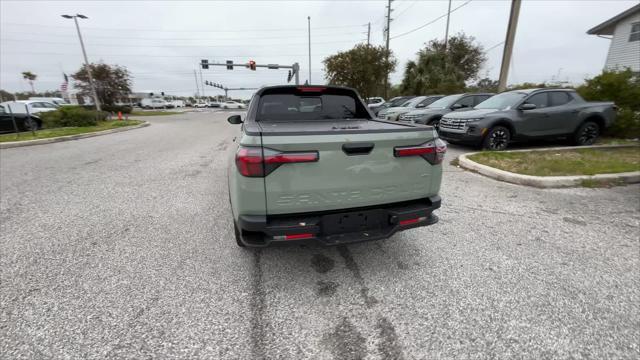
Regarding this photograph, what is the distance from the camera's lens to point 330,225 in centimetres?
215

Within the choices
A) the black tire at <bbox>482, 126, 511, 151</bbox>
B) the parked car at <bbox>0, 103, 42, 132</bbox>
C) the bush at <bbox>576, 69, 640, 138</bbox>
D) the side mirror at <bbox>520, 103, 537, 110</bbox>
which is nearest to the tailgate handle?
the black tire at <bbox>482, 126, 511, 151</bbox>

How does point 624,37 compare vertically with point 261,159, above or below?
above

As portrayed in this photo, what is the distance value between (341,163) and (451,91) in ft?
73.5

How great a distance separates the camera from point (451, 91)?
21.1 meters

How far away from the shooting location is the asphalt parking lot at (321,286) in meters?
1.82

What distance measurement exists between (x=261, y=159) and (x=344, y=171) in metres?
0.64

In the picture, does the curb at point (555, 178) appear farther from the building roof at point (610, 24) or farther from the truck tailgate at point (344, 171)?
the building roof at point (610, 24)

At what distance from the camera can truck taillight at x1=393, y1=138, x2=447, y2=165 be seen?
2264mm

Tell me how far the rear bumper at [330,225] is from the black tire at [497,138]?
6.11 m

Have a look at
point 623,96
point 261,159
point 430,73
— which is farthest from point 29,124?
point 430,73

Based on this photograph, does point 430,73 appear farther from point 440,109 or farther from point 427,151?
point 427,151

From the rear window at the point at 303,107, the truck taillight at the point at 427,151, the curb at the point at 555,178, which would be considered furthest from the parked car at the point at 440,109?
the truck taillight at the point at 427,151

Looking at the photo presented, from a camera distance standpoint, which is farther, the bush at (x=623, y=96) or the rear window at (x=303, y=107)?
the bush at (x=623, y=96)

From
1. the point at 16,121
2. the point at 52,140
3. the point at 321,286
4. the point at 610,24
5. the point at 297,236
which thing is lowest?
the point at 321,286
